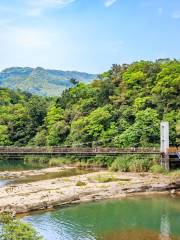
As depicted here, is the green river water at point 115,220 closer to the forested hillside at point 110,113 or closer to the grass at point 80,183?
the grass at point 80,183

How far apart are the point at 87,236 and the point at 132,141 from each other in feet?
97.9

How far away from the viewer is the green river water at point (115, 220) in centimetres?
2894

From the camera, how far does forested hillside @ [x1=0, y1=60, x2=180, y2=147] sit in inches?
2301

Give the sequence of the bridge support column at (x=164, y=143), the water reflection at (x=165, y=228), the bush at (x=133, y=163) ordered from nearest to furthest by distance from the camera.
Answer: the water reflection at (x=165, y=228), the bridge support column at (x=164, y=143), the bush at (x=133, y=163)

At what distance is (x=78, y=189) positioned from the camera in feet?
132

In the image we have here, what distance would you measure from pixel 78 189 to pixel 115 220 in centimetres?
795

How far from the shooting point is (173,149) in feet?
169

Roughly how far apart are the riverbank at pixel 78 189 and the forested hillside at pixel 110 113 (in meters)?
11.3

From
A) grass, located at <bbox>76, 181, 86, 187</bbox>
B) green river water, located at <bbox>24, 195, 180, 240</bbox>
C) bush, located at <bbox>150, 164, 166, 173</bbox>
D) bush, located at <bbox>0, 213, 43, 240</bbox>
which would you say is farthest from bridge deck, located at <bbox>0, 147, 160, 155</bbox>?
bush, located at <bbox>0, 213, 43, 240</bbox>

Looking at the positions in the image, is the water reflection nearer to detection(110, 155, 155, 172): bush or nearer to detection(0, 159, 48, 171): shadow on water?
detection(110, 155, 155, 172): bush


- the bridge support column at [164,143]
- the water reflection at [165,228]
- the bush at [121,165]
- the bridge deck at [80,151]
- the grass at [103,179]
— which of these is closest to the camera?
the water reflection at [165,228]

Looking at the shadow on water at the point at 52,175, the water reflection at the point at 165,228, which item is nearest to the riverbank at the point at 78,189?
the shadow on water at the point at 52,175

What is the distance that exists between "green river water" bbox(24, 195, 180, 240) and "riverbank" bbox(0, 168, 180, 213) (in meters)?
1.38

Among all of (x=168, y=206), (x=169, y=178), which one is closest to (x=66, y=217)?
(x=168, y=206)
